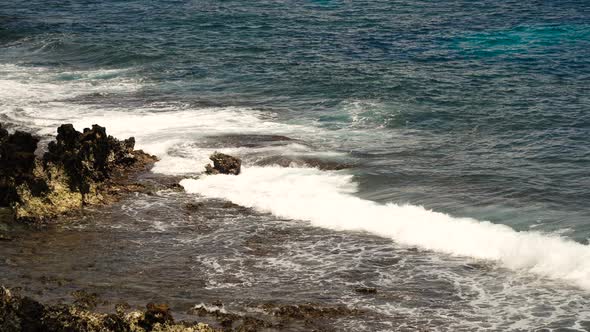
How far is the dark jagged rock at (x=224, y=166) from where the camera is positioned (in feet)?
80.2

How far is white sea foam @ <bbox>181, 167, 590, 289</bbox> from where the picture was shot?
18578 mm

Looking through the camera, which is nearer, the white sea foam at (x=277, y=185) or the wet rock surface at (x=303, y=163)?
the white sea foam at (x=277, y=185)

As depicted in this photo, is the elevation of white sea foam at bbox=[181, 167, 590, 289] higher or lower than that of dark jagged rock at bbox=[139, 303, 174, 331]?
lower

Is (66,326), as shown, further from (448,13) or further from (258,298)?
(448,13)

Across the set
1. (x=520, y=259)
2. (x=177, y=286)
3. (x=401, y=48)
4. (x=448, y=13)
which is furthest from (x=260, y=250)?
(x=448, y=13)

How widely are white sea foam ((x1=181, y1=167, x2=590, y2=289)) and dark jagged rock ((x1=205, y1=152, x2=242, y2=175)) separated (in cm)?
25

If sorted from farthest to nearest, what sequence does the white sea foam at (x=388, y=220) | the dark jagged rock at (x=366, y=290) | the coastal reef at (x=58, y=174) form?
the coastal reef at (x=58, y=174) < the white sea foam at (x=388, y=220) < the dark jagged rock at (x=366, y=290)

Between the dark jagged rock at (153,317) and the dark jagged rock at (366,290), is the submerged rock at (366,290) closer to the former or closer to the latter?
the dark jagged rock at (366,290)

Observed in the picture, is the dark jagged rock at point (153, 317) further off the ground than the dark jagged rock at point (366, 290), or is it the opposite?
the dark jagged rock at point (153, 317)

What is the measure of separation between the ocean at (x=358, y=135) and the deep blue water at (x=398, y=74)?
125mm

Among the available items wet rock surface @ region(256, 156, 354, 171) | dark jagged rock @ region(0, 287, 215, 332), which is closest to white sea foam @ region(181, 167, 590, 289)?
wet rock surface @ region(256, 156, 354, 171)

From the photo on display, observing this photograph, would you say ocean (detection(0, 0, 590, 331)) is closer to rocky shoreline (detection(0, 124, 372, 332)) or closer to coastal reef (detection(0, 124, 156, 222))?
rocky shoreline (detection(0, 124, 372, 332))

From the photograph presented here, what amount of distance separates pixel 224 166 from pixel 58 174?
4.90 metres

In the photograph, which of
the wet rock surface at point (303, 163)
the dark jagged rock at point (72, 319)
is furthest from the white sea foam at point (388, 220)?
the dark jagged rock at point (72, 319)
